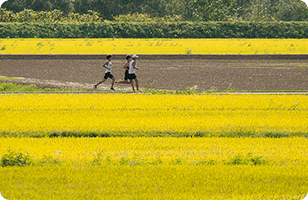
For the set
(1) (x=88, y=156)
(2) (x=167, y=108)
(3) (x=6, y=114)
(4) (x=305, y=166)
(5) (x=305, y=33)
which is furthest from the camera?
(5) (x=305, y=33)

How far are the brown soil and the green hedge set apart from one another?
13.2 m

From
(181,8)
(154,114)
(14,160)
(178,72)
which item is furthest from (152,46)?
(14,160)

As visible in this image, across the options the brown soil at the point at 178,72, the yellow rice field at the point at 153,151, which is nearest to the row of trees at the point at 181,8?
the brown soil at the point at 178,72

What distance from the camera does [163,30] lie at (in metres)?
44.1

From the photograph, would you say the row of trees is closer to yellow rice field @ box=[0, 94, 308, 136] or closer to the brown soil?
the brown soil

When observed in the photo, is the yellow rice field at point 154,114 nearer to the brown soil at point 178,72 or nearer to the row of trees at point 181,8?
the brown soil at point 178,72

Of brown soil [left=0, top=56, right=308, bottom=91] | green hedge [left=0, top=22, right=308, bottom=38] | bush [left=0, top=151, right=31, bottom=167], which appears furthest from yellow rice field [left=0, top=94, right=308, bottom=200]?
green hedge [left=0, top=22, right=308, bottom=38]

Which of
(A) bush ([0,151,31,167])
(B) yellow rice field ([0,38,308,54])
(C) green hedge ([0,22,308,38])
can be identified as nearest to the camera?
(A) bush ([0,151,31,167])

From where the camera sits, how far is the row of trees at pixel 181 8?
4738 centimetres

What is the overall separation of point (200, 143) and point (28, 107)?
708 centimetres

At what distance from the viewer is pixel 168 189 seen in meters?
6.94

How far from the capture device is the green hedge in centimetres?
4306

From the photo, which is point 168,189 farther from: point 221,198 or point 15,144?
point 15,144

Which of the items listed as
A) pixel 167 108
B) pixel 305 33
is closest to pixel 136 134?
pixel 167 108
